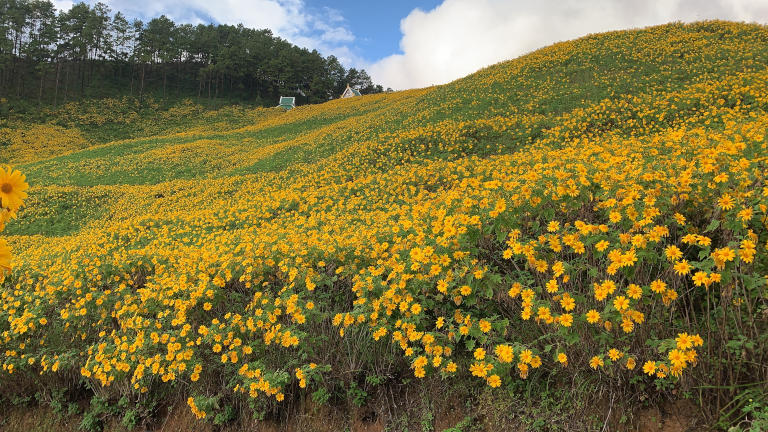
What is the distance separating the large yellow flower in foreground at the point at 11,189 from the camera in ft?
5.93

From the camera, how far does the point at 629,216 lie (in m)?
2.74

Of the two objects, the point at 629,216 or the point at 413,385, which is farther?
the point at 413,385

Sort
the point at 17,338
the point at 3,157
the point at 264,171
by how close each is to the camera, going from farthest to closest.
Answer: the point at 3,157
the point at 264,171
the point at 17,338

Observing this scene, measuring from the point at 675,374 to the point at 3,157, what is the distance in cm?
3972

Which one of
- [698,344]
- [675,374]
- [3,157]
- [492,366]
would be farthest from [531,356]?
[3,157]

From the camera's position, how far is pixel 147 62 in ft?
160

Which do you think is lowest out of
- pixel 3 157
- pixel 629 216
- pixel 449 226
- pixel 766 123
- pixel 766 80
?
pixel 3 157

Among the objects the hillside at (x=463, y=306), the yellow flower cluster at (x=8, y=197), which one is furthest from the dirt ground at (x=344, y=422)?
the yellow flower cluster at (x=8, y=197)

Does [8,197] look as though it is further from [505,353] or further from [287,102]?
[287,102]

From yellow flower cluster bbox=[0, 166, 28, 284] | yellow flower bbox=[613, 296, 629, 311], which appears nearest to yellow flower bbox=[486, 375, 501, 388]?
yellow flower bbox=[613, 296, 629, 311]

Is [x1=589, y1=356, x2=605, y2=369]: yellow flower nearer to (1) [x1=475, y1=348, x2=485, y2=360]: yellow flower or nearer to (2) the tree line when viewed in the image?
(1) [x1=475, y1=348, x2=485, y2=360]: yellow flower

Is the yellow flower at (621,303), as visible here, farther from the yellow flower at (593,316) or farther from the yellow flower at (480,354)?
the yellow flower at (480,354)

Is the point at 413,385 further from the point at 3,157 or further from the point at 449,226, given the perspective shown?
the point at 3,157

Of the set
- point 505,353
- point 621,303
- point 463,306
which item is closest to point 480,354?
point 505,353
